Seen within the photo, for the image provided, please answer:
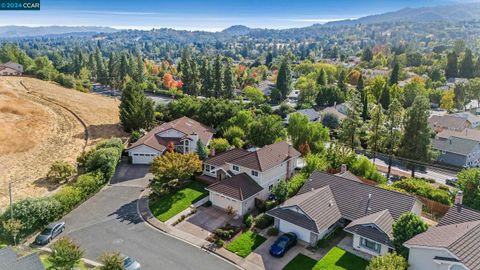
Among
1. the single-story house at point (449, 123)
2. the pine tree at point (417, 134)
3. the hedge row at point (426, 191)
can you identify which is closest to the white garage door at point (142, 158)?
the hedge row at point (426, 191)

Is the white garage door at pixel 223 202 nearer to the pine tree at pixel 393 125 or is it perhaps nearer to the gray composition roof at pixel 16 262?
the gray composition roof at pixel 16 262

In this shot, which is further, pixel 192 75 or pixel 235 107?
pixel 192 75

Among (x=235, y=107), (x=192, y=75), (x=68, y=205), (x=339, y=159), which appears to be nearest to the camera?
(x=68, y=205)

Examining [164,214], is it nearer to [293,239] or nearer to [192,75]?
[293,239]

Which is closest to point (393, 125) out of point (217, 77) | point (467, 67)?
point (217, 77)

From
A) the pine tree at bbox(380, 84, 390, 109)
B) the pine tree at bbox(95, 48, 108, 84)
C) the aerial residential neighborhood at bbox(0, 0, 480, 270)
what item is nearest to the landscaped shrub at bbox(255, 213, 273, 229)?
the aerial residential neighborhood at bbox(0, 0, 480, 270)

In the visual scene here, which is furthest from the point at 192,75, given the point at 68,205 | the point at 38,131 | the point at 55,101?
the point at 68,205

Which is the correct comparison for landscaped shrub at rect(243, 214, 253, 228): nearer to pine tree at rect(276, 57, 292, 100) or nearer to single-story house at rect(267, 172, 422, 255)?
single-story house at rect(267, 172, 422, 255)
